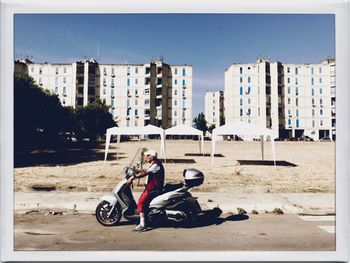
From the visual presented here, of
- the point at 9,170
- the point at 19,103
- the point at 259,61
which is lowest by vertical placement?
the point at 9,170

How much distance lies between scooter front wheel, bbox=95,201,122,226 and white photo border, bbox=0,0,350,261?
1234 millimetres

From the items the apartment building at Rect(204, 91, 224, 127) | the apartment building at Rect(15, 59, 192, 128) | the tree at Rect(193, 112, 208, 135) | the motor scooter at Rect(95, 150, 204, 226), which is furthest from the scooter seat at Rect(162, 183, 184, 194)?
the apartment building at Rect(204, 91, 224, 127)

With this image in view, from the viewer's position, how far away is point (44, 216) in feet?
25.5

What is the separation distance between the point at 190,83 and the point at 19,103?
51.9 meters

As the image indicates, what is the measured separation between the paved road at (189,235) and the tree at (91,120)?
1666 inches

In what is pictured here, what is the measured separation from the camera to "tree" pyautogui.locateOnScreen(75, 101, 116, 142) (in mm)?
48688

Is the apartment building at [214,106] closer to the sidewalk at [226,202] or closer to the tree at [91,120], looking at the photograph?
the tree at [91,120]

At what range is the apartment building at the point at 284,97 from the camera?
232 ft

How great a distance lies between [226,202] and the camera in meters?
8.79

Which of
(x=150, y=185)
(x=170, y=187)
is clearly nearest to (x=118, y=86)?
(x=170, y=187)

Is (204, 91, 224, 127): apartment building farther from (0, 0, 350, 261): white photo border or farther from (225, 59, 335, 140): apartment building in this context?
(0, 0, 350, 261): white photo border

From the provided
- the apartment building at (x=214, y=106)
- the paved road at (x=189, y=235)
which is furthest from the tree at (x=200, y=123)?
the paved road at (x=189, y=235)
